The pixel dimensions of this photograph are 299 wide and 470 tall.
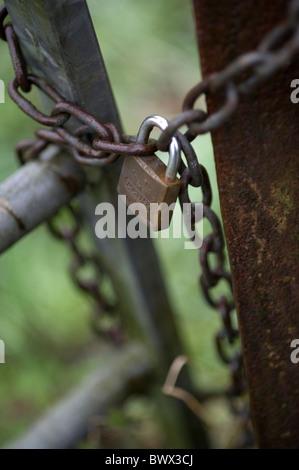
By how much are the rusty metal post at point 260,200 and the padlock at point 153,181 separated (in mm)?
54

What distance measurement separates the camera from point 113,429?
50.2 inches

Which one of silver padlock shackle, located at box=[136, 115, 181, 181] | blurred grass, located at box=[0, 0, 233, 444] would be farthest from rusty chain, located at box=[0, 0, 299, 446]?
blurred grass, located at box=[0, 0, 233, 444]

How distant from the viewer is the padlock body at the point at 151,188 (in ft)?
2.08

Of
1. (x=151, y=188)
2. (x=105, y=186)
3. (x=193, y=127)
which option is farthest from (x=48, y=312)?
(x=193, y=127)

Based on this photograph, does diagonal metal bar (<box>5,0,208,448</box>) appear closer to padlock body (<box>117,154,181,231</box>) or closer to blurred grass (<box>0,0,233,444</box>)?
padlock body (<box>117,154,181,231</box>)

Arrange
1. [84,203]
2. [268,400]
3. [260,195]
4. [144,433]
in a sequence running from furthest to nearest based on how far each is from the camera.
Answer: [144,433] → [84,203] → [268,400] → [260,195]

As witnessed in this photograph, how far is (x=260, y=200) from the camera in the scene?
0.64m

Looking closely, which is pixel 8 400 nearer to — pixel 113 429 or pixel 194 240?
pixel 113 429

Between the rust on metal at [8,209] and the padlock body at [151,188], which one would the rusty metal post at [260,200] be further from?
the rust on metal at [8,209]

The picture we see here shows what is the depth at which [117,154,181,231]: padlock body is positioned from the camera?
2.08 feet

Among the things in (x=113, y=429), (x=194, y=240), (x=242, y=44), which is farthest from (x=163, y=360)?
(x=242, y=44)

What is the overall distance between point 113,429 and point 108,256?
0.49 metres

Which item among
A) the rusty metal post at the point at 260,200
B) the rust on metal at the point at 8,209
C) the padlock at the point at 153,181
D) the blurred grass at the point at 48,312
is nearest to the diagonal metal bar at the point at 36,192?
the rust on metal at the point at 8,209

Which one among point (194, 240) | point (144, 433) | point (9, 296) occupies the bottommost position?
point (144, 433)
